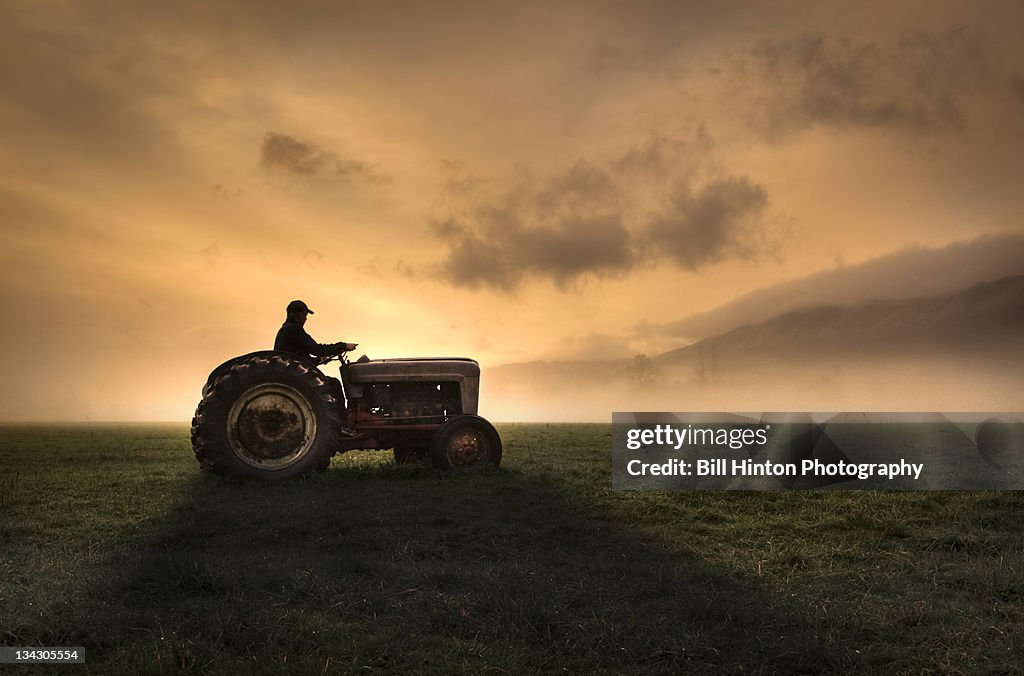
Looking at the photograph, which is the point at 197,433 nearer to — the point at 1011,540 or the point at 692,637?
the point at 692,637

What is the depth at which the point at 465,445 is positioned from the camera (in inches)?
512

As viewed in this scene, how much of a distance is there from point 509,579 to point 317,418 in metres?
6.61

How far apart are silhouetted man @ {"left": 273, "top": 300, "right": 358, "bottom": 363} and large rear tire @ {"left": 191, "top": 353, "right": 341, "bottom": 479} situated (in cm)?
68

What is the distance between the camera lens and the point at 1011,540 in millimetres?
8602

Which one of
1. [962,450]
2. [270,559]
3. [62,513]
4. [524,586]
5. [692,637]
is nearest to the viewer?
[692,637]

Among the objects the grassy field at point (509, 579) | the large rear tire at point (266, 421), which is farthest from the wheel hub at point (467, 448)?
the large rear tire at point (266, 421)

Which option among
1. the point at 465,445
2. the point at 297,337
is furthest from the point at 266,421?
the point at 465,445

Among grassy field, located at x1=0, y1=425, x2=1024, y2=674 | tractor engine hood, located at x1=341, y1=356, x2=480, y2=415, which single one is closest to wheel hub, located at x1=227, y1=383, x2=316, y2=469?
grassy field, located at x1=0, y1=425, x2=1024, y2=674

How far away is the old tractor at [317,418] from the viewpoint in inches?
475

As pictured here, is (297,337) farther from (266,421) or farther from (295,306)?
(266,421)

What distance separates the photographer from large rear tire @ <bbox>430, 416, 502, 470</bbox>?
42.0 feet

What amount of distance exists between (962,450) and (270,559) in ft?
52.7

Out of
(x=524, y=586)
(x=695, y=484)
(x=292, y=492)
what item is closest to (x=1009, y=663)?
(x=524, y=586)

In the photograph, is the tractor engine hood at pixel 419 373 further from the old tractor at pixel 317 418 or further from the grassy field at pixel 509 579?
the grassy field at pixel 509 579
